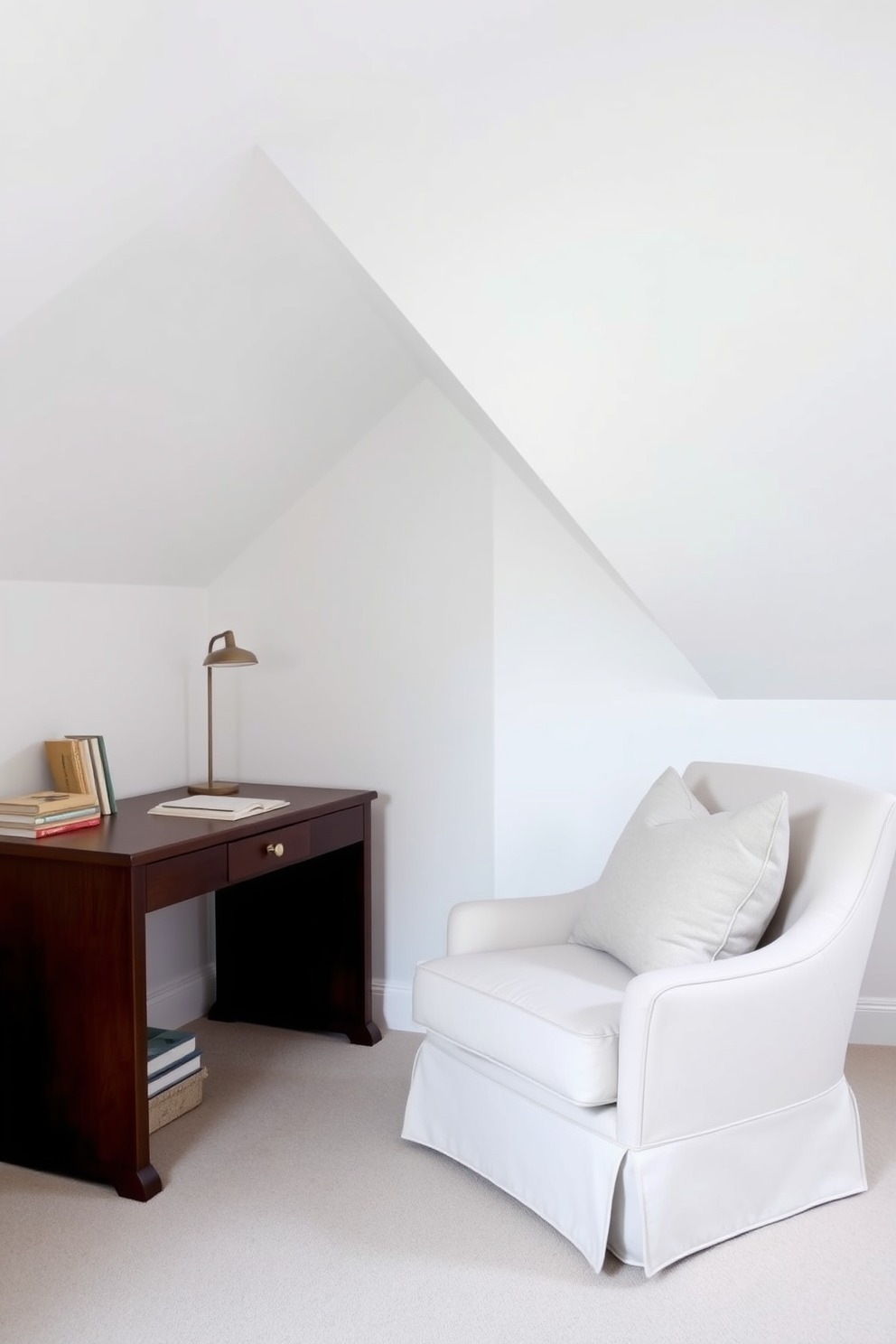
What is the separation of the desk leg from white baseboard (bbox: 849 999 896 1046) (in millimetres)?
1813

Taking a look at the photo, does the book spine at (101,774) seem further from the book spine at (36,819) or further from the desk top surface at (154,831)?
the book spine at (36,819)

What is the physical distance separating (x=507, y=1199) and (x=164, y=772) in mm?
1530

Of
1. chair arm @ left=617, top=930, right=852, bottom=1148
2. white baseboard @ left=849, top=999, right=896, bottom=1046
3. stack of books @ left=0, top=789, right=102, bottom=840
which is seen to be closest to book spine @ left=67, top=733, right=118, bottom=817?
stack of books @ left=0, top=789, right=102, bottom=840

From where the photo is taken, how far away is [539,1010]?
2.08 meters

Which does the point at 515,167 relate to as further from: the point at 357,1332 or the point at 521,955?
the point at 357,1332

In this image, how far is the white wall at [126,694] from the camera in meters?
2.65

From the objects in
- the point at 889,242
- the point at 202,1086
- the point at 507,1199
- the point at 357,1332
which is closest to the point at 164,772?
the point at 202,1086

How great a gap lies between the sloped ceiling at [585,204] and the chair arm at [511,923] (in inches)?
33.7

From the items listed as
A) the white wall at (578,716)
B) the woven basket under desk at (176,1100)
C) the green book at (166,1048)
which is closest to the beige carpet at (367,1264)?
the woven basket under desk at (176,1100)

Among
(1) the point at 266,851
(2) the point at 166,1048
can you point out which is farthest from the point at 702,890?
(2) the point at 166,1048

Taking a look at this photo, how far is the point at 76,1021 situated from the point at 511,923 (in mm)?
936

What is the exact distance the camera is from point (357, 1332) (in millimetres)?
1786

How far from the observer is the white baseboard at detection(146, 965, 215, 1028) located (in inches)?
121

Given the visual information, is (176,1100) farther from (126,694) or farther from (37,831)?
(126,694)
